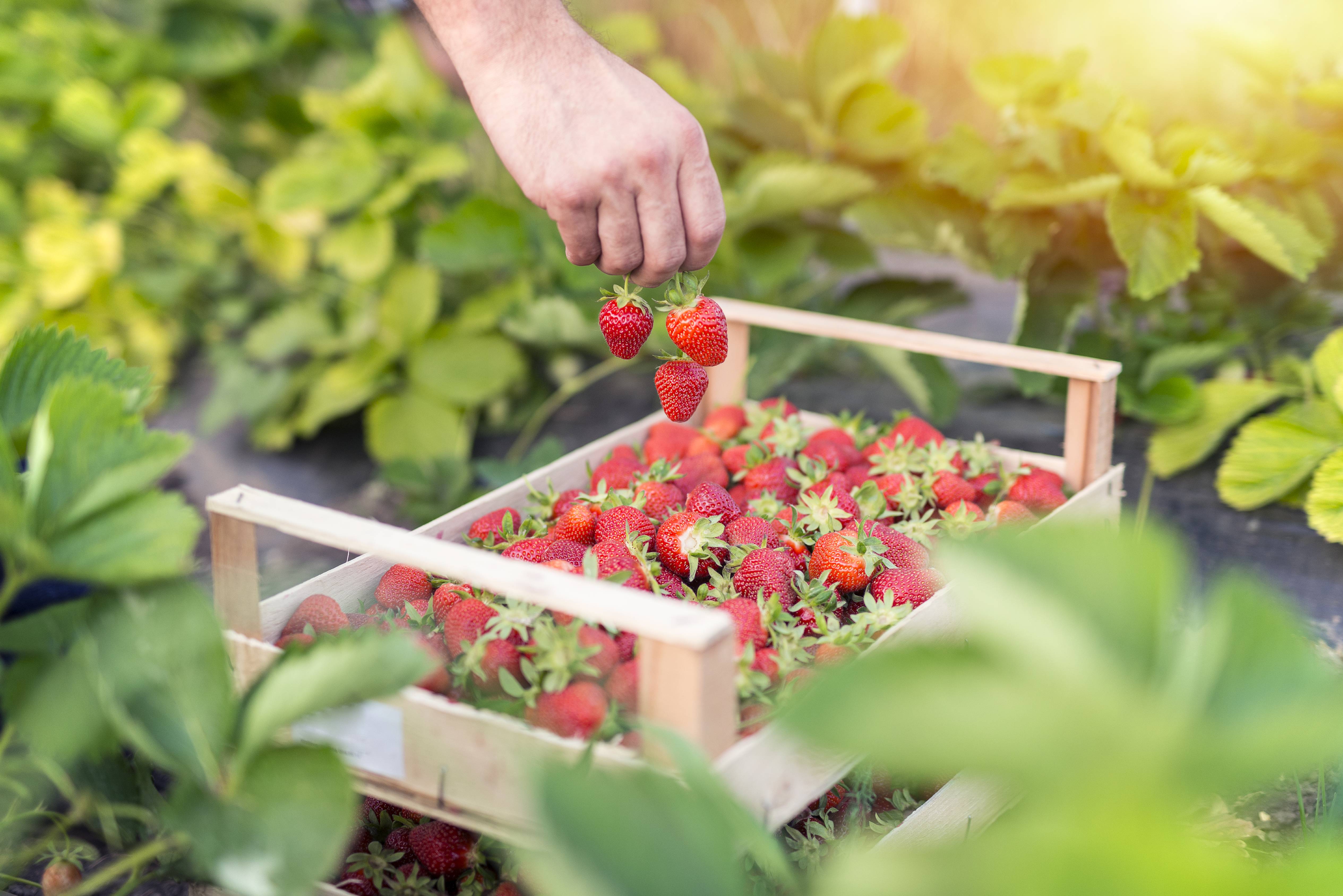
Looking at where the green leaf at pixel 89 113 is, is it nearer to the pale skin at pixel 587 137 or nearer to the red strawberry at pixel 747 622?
the pale skin at pixel 587 137

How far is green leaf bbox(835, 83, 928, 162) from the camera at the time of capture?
1.72 metres

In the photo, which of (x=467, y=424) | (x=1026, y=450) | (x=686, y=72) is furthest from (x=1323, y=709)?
(x=686, y=72)

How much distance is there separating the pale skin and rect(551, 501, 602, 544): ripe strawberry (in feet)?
0.82

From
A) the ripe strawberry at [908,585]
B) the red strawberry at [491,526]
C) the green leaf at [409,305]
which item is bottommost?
the green leaf at [409,305]

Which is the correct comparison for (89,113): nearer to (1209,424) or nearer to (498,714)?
(498,714)

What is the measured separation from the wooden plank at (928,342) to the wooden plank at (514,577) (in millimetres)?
608

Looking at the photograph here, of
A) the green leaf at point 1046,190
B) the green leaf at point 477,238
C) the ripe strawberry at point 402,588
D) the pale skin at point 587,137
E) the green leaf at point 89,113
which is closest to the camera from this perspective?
the pale skin at point 587,137

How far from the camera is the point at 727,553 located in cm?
102

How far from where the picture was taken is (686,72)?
2609 mm

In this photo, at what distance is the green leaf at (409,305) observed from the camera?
203 cm

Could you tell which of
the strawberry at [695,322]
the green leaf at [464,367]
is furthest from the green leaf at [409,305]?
the strawberry at [695,322]

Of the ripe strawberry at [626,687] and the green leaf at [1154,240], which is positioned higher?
the green leaf at [1154,240]

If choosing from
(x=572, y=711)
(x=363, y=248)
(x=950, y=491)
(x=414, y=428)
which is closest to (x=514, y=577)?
(x=572, y=711)

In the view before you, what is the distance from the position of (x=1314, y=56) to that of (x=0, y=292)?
7.73ft
